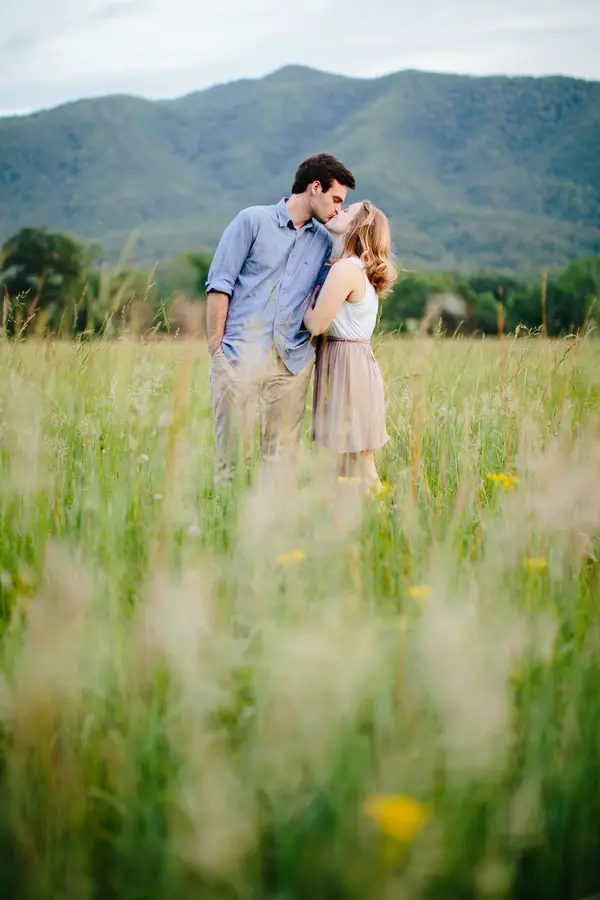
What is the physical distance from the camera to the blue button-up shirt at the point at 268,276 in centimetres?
393

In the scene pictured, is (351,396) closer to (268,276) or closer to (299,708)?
(268,276)

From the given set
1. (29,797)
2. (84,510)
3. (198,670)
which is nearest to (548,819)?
(198,670)

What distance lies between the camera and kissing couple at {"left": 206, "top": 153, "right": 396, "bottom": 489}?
3.55 meters

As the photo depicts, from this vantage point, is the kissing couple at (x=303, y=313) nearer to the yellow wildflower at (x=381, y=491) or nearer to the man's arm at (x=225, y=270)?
the man's arm at (x=225, y=270)

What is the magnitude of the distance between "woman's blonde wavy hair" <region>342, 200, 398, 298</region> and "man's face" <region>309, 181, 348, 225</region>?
0.40 meters

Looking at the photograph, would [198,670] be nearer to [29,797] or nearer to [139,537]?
[29,797]

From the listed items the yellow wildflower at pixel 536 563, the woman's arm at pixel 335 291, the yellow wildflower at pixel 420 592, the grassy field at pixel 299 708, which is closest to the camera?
the grassy field at pixel 299 708

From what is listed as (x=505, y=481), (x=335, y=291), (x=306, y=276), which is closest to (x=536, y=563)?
(x=505, y=481)

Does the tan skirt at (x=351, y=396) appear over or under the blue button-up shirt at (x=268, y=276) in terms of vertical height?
under

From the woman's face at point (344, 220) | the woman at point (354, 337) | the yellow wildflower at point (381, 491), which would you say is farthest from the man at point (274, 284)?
the yellow wildflower at point (381, 491)

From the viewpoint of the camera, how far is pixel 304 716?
1.22 meters

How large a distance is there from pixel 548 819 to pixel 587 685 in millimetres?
468

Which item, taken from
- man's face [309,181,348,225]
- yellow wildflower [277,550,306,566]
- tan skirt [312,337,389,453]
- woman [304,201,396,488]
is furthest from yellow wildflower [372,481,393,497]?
man's face [309,181,348,225]

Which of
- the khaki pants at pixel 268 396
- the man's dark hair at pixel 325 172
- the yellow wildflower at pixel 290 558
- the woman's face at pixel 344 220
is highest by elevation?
the man's dark hair at pixel 325 172
